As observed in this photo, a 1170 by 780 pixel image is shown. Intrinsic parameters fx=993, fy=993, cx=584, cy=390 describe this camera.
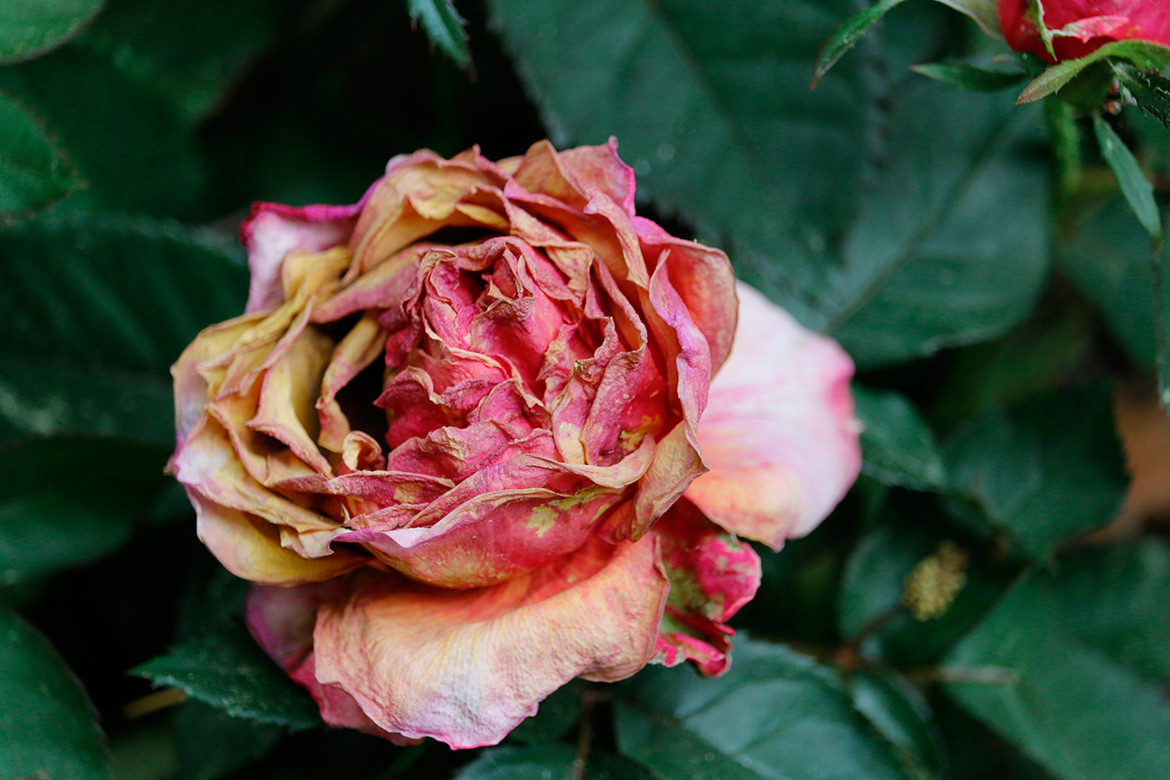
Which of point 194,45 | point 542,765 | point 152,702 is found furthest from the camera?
point 194,45

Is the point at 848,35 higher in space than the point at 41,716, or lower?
higher

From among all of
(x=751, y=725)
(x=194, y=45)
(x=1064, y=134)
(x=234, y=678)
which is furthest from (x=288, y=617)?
(x=194, y=45)

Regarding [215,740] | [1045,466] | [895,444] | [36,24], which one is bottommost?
[1045,466]

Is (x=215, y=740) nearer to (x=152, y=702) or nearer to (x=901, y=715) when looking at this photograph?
(x=152, y=702)

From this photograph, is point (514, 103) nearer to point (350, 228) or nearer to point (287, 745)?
point (350, 228)

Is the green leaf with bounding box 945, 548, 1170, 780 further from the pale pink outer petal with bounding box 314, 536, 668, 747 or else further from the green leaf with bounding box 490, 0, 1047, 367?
the pale pink outer petal with bounding box 314, 536, 668, 747

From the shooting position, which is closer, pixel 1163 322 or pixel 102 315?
pixel 1163 322

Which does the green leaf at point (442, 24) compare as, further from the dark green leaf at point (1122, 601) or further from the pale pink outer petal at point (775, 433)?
the dark green leaf at point (1122, 601)
